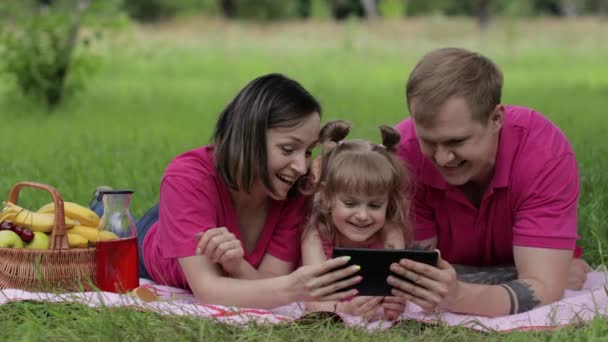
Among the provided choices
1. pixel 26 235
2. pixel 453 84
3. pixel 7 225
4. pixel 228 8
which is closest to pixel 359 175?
pixel 453 84

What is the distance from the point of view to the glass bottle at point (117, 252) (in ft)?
14.7

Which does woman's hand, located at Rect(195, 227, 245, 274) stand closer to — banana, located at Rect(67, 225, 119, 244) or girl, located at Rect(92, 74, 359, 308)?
girl, located at Rect(92, 74, 359, 308)

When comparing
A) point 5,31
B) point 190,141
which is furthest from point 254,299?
point 5,31

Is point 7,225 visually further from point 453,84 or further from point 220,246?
point 453,84

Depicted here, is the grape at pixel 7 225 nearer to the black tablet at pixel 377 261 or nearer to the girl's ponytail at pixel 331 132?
the girl's ponytail at pixel 331 132

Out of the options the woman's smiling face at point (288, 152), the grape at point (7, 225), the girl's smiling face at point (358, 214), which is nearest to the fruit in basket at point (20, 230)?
the grape at point (7, 225)

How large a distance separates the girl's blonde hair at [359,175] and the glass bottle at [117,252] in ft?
2.68

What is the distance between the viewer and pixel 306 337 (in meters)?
3.81

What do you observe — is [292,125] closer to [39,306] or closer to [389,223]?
[389,223]

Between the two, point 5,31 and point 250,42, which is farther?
point 250,42

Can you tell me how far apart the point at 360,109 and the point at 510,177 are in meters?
8.37

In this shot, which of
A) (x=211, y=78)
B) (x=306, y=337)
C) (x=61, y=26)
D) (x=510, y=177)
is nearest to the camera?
(x=306, y=337)

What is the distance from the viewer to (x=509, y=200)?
4562 millimetres

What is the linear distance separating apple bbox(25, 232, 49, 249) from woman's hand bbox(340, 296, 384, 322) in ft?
4.80
